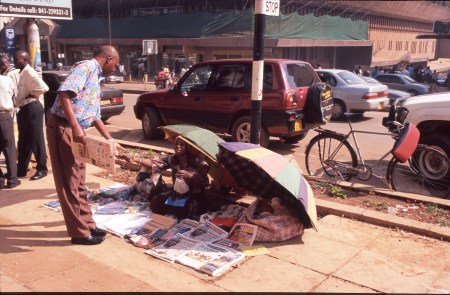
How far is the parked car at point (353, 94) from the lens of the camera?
13.2 meters

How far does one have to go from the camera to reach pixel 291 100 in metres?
8.20

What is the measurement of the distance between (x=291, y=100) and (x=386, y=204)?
129 inches

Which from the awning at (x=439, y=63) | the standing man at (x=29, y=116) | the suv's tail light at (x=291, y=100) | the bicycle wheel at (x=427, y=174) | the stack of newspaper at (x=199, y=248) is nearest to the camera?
the stack of newspaper at (x=199, y=248)

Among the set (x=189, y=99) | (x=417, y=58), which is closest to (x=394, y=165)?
(x=189, y=99)

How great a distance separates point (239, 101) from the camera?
875cm

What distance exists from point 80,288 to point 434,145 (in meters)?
5.40

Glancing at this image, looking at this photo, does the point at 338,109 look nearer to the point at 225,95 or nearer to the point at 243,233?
the point at 225,95

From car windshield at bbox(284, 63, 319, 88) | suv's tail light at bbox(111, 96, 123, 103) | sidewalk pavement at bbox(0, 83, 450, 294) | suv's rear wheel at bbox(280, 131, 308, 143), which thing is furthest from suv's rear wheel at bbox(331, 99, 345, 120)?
sidewalk pavement at bbox(0, 83, 450, 294)

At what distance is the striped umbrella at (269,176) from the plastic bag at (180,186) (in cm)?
46

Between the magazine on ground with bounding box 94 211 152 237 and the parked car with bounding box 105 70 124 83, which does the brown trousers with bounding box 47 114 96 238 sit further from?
the parked car with bounding box 105 70 124 83

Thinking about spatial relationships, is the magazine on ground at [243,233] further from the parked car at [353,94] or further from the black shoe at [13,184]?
the parked car at [353,94]


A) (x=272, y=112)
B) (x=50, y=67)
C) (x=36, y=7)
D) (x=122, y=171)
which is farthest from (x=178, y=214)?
(x=50, y=67)

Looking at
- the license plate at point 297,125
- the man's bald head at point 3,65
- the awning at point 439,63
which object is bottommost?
the license plate at point 297,125

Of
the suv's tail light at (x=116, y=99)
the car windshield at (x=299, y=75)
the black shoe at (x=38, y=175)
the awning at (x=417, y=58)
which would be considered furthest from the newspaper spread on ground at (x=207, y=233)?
the awning at (x=417, y=58)
